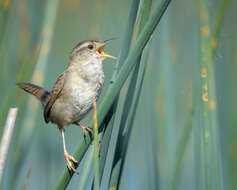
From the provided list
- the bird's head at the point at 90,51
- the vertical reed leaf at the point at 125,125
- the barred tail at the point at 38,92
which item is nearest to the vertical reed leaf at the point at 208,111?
the vertical reed leaf at the point at 125,125

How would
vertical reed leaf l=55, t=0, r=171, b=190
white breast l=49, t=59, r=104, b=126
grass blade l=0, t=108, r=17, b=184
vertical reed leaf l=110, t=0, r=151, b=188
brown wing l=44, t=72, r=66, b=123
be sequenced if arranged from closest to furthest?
vertical reed leaf l=55, t=0, r=171, b=190 < vertical reed leaf l=110, t=0, r=151, b=188 < grass blade l=0, t=108, r=17, b=184 < white breast l=49, t=59, r=104, b=126 < brown wing l=44, t=72, r=66, b=123


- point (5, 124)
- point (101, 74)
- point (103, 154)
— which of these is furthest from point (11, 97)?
point (101, 74)

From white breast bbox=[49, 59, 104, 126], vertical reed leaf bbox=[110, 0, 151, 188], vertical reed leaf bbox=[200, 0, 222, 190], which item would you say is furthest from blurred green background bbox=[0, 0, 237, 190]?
vertical reed leaf bbox=[110, 0, 151, 188]

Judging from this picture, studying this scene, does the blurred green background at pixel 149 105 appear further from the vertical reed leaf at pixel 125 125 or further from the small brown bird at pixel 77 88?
the vertical reed leaf at pixel 125 125

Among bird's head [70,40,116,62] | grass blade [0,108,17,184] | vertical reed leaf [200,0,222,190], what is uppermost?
bird's head [70,40,116,62]

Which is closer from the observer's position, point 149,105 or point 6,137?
point 6,137

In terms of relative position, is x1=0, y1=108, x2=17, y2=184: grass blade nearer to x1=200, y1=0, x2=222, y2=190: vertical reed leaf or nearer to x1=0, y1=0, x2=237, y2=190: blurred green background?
x1=0, y1=0, x2=237, y2=190: blurred green background

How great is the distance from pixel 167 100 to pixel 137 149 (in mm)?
1138

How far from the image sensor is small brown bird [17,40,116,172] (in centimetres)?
219

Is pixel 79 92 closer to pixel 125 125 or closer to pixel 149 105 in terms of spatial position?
pixel 149 105

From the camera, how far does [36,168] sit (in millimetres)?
2932

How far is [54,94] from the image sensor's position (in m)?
2.41

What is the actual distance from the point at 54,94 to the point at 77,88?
256 millimetres

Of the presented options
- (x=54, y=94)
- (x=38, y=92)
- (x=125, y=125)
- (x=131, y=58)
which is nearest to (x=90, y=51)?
(x=54, y=94)
